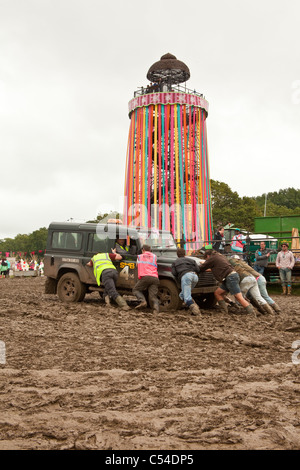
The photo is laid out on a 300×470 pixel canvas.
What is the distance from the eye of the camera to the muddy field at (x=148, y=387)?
3.34m

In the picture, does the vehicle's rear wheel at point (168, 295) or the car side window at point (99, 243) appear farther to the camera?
the car side window at point (99, 243)

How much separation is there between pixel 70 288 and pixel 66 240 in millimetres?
1290

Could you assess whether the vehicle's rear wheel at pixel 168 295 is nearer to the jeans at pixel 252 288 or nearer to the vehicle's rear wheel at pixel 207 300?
the vehicle's rear wheel at pixel 207 300

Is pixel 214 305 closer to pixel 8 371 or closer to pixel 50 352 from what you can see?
pixel 50 352

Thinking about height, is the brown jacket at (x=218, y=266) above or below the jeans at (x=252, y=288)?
above

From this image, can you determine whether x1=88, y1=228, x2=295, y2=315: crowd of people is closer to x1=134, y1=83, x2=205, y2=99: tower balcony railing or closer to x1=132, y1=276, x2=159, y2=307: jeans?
x1=132, y1=276, x2=159, y2=307: jeans

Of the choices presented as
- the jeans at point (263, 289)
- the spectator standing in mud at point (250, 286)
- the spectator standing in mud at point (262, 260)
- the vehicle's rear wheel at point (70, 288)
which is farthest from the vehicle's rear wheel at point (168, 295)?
the spectator standing in mud at point (262, 260)

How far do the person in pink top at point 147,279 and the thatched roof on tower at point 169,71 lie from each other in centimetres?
3294

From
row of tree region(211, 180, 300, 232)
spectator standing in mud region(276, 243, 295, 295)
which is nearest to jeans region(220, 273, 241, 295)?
spectator standing in mud region(276, 243, 295, 295)

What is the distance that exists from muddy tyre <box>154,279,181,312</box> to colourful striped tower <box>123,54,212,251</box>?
25.8 m

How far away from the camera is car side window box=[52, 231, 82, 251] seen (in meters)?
12.1
